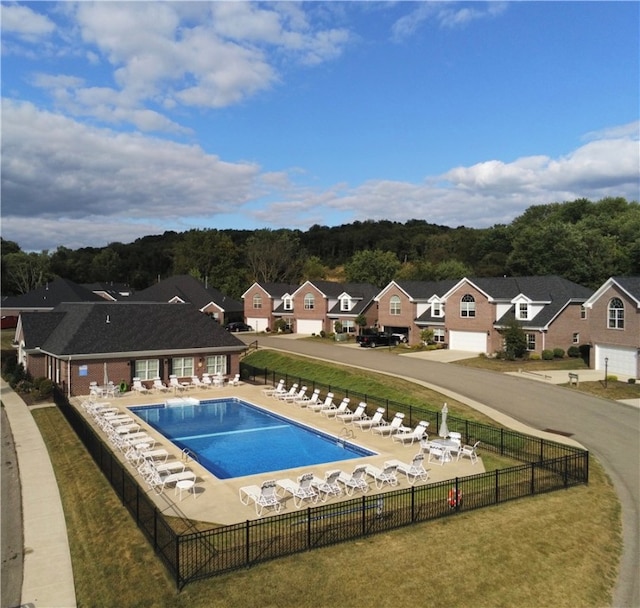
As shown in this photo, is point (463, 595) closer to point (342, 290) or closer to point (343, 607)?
point (343, 607)

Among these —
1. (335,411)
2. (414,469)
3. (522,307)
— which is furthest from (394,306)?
(414,469)

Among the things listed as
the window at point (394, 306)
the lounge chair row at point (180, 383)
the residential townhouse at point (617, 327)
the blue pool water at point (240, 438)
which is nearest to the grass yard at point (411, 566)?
the blue pool water at point (240, 438)

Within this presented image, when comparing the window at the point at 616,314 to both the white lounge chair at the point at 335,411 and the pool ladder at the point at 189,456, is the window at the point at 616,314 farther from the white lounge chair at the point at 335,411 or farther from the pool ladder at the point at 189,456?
the pool ladder at the point at 189,456

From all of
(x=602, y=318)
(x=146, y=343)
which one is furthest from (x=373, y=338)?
(x=146, y=343)

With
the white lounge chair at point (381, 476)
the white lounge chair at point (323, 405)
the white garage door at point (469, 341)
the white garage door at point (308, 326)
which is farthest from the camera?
the white garage door at point (308, 326)

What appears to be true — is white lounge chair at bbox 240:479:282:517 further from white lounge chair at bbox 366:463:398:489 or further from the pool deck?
white lounge chair at bbox 366:463:398:489

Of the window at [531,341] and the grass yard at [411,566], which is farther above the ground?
the window at [531,341]
